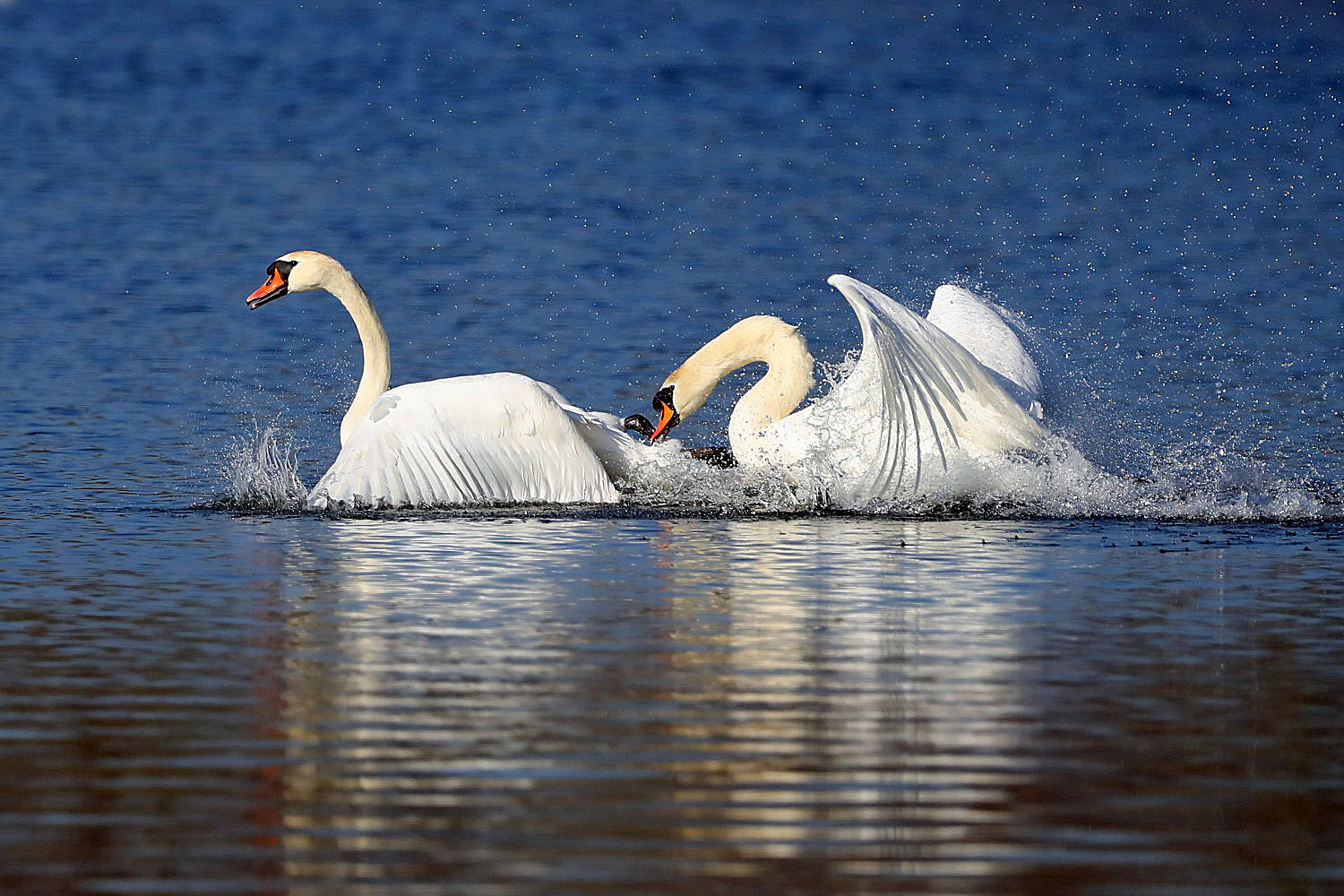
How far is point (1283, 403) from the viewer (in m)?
13.7

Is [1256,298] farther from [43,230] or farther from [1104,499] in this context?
[43,230]

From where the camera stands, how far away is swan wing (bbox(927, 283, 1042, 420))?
10875 mm

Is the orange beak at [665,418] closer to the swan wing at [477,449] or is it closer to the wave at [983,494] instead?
the wave at [983,494]

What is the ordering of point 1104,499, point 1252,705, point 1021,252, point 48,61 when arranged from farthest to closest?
point 48,61, point 1021,252, point 1104,499, point 1252,705

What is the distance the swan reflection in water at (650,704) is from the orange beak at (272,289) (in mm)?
3201

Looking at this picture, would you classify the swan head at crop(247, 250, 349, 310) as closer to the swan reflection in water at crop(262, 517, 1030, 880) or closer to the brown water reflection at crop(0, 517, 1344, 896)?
the swan reflection in water at crop(262, 517, 1030, 880)

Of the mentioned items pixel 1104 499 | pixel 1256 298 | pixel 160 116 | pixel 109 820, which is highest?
pixel 160 116

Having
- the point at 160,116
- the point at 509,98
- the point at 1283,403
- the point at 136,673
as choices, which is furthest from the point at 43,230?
the point at 136,673

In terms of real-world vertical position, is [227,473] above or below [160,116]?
below

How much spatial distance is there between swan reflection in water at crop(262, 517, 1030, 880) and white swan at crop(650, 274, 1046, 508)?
39.2 inches

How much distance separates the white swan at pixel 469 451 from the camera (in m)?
10.4

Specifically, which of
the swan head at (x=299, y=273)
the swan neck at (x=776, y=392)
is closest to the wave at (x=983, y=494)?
the swan neck at (x=776, y=392)

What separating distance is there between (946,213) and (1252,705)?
17421mm

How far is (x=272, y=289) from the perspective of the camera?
39.8 feet
